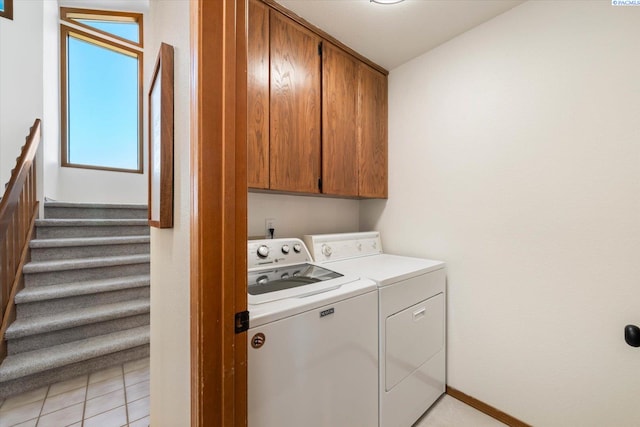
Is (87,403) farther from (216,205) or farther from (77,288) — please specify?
(216,205)

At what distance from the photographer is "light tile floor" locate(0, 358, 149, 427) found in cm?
152

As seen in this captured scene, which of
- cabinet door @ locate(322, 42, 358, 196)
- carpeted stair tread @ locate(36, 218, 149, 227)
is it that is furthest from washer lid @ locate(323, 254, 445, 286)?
carpeted stair tread @ locate(36, 218, 149, 227)

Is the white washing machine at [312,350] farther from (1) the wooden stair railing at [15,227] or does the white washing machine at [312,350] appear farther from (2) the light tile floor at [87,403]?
(1) the wooden stair railing at [15,227]

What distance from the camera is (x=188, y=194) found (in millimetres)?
748

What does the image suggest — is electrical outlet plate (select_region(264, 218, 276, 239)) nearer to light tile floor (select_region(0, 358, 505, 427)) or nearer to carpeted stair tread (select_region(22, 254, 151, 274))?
light tile floor (select_region(0, 358, 505, 427))

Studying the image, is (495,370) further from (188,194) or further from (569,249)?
(188,194)

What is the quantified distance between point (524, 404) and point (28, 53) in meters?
5.35

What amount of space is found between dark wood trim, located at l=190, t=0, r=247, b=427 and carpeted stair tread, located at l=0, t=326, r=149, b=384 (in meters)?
1.93

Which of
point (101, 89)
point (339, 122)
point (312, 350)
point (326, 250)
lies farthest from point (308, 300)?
point (101, 89)

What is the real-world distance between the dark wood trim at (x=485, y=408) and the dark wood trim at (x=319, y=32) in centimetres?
239

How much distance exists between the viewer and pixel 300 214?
204 centimetres

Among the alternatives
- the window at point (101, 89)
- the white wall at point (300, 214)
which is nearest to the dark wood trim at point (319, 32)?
the white wall at point (300, 214)

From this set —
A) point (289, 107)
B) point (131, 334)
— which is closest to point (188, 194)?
point (289, 107)

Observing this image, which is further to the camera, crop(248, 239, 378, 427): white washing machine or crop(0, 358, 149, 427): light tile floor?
crop(0, 358, 149, 427): light tile floor
